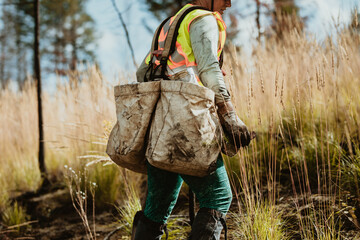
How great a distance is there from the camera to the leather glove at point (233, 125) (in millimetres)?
1190

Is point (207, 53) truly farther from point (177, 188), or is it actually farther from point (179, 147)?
point (177, 188)

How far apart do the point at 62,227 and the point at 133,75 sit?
1.76m

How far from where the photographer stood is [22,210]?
2943 millimetres

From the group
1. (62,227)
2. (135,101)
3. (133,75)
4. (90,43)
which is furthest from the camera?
(90,43)

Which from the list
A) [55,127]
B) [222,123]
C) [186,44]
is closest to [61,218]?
[55,127]

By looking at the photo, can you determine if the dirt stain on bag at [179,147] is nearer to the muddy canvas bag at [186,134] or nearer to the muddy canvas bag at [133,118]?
the muddy canvas bag at [186,134]

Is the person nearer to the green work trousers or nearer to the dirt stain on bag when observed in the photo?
the green work trousers

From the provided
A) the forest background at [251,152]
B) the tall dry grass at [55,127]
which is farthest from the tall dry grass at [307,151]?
the tall dry grass at [55,127]

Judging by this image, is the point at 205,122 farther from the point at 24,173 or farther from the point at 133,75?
the point at 24,173

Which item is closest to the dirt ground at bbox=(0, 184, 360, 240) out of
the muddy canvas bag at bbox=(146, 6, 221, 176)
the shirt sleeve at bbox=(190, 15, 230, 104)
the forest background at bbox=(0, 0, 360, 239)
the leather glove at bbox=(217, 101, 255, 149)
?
the forest background at bbox=(0, 0, 360, 239)

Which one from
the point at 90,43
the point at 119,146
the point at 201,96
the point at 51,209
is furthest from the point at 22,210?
the point at 90,43

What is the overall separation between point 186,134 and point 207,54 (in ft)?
1.14

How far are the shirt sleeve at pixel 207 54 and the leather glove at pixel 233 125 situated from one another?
5cm

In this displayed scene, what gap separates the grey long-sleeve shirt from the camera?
114cm
